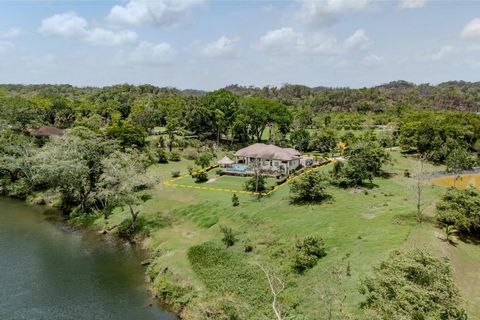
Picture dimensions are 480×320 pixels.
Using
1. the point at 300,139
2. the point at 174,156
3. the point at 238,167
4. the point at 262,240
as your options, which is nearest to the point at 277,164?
the point at 238,167

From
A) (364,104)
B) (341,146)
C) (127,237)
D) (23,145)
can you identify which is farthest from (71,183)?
(364,104)

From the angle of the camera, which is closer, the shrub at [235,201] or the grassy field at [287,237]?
the grassy field at [287,237]

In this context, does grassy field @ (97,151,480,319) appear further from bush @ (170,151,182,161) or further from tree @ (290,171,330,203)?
bush @ (170,151,182,161)

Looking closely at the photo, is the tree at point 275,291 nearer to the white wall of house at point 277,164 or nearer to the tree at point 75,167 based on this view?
the tree at point 75,167

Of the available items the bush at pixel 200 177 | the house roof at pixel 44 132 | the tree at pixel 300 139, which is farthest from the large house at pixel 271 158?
the house roof at pixel 44 132

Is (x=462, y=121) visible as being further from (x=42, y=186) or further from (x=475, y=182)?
(x=42, y=186)

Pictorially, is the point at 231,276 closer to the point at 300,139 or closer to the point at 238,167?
the point at 238,167
